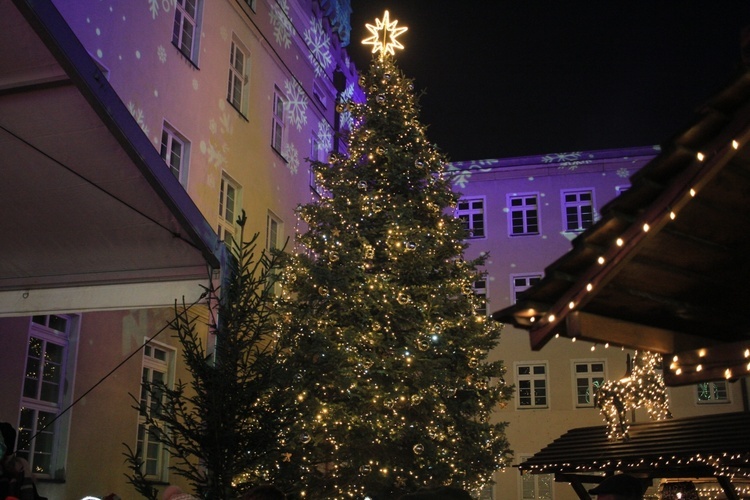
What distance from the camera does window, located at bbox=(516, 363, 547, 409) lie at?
26.0 m

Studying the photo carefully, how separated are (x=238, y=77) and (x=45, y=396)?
8304 mm

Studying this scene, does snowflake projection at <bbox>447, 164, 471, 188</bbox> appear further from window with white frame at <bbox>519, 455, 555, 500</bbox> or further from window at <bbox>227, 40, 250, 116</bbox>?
window at <bbox>227, 40, 250, 116</bbox>

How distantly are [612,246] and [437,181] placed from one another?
11.7 meters

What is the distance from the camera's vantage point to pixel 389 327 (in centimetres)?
1466

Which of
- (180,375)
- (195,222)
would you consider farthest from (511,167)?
(195,222)

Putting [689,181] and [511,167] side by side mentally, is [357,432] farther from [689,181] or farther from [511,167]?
[511,167]

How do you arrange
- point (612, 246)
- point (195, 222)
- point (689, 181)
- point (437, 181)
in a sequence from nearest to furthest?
point (689, 181) < point (612, 246) < point (195, 222) < point (437, 181)

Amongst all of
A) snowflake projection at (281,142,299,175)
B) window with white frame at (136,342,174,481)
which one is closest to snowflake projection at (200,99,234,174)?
snowflake projection at (281,142,299,175)

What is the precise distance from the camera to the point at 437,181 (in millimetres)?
16656

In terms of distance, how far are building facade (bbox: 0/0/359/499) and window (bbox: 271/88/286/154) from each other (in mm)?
31

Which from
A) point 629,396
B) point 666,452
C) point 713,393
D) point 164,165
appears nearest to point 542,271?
point 713,393

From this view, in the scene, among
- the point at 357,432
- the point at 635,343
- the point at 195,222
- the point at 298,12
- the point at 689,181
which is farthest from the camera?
the point at 298,12

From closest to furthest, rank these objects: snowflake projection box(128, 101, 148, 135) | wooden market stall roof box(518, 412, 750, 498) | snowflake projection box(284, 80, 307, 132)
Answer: wooden market stall roof box(518, 412, 750, 498) → snowflake projection box(128, 101, 148, 135) → snowflake projection box(284, 80, 307, 132)

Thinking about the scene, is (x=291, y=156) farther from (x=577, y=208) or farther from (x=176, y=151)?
(x=577, y=208)
